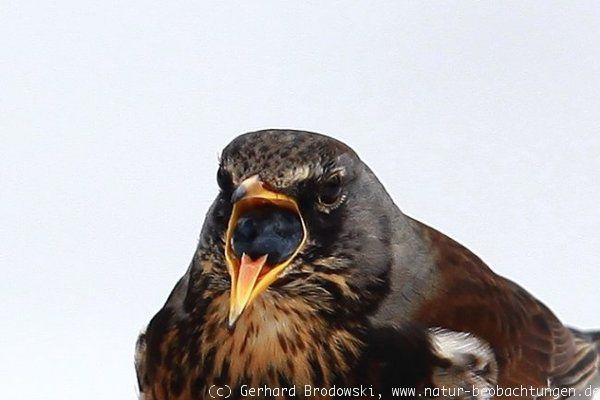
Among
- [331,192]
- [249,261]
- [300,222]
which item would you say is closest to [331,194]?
[331,192]

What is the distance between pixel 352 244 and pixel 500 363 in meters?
0.54

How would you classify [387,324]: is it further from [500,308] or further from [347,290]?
[500,308]

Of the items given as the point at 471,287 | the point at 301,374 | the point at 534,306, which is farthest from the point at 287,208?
the point at 534,306

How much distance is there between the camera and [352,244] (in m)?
2.12

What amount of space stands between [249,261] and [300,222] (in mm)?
127

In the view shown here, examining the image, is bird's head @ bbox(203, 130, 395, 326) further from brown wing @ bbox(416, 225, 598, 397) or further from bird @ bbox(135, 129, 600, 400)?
brown wing @ bbox(416, 225, 598, 397)

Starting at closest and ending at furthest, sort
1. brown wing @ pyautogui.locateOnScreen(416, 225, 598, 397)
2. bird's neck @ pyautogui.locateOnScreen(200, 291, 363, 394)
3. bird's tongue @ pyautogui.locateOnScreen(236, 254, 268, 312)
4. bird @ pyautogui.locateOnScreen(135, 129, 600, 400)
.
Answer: bird's tongue @ pyautogui.locateOnScreen(236, 254, 268, 312), bird @ pyautogui.locateOnScreen(135, 129, 600, 400), bird's neck @ pyautogui.locateOnScreen(200, 291, 363, 394), brown wing @ pyautogui.locateOnScreen(416, 225, 598, 397)

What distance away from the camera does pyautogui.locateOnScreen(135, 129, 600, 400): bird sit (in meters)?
1.94

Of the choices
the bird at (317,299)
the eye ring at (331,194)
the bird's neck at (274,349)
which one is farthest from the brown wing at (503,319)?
the eye ring at (331,194)

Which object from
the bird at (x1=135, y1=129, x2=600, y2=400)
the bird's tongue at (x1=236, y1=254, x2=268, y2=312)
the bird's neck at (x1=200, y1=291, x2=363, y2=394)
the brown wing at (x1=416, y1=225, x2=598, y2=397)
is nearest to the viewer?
the bird's tongue at (x1=236, y1=254, x2=268, y2=312)

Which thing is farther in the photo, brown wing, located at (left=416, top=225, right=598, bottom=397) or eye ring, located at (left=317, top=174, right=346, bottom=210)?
brown wing, located at (left=416, top=225, right=598, bottom=397)

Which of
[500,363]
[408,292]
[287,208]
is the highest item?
[287,208]

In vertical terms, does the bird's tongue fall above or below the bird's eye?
below

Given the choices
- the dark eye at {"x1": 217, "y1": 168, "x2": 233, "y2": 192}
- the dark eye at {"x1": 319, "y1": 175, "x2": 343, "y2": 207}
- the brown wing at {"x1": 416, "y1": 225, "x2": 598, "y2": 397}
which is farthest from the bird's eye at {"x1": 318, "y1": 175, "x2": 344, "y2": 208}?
the brown wing at {"x1": 416, "y1": 225, "x2": 598, "y2": 397}
